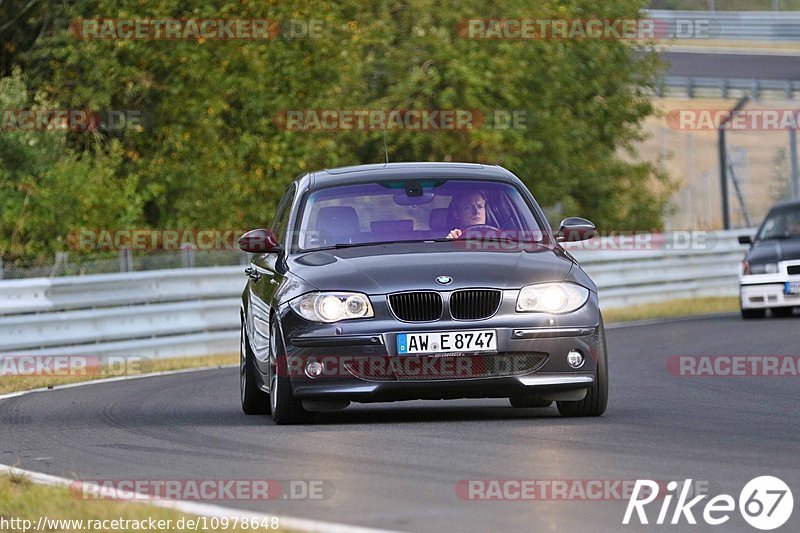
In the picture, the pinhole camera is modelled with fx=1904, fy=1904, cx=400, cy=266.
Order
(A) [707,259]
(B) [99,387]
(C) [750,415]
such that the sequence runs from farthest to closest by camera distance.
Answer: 1. (A) [707,259]
2. (B) [99,387]
3. (C) [750,415]

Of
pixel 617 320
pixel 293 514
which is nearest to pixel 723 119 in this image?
pixel 617 320

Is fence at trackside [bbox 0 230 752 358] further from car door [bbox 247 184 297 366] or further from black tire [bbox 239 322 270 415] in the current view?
black tire [bbox 239 322 270 415]

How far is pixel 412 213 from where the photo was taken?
11609 mm

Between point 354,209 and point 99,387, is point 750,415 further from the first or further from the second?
Answer: point 99,387

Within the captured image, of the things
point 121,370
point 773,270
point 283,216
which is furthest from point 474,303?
point 773,270

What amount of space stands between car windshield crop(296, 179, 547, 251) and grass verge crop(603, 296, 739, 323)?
46.3ft

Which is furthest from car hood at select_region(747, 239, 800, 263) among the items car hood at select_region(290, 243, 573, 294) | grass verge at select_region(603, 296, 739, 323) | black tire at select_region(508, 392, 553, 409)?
car hood at select_region(290, 243, 573, 294)

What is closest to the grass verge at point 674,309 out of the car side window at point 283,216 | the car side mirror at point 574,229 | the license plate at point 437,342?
the car side window at point 283,216

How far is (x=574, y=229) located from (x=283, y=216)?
6.93 ft

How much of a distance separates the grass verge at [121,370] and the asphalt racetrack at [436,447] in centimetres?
184

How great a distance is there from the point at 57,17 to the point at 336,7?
4425 millimetres

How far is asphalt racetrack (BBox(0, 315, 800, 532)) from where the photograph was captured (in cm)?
710

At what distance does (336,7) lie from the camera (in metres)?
30.6

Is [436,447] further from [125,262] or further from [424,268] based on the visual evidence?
[125,262]
